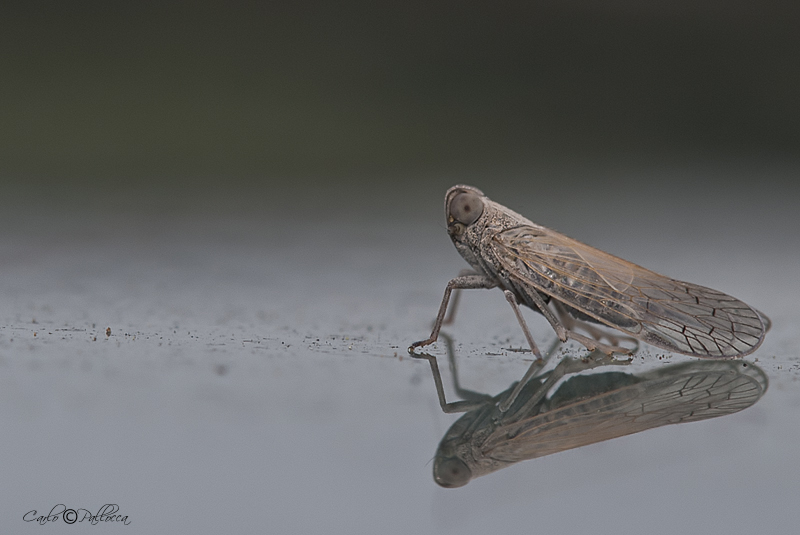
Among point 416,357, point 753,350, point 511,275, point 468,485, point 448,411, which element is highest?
point 511,275

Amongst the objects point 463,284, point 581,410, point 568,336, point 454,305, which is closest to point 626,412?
point 581,410

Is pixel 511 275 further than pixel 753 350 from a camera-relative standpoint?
Yes

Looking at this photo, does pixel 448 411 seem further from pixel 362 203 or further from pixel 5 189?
pixel 5 189

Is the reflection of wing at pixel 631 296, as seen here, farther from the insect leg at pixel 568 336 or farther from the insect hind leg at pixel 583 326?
the insect hind leg at pixel 583 326

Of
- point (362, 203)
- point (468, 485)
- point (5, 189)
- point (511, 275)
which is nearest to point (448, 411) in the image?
point (468, 485)

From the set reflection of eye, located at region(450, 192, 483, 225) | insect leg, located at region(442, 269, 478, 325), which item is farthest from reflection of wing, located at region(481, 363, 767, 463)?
reflection of eye, located at region(450, 192, 483, 225)

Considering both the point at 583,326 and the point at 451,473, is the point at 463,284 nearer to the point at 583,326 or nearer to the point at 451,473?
the point at 583,326

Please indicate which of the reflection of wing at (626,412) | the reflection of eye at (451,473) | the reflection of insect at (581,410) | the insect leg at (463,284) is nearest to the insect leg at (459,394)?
the reflection of insect at (581,410)
